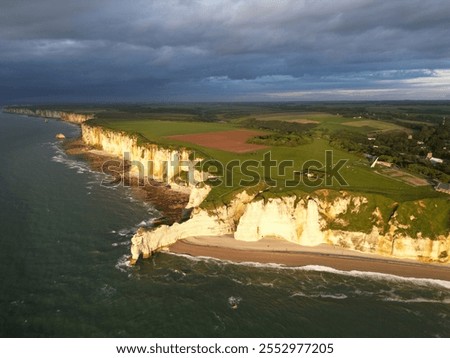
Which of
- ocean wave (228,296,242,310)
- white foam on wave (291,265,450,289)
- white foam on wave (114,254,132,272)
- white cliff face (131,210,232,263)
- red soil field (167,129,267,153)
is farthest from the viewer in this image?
red soil field (167,129,267,153)

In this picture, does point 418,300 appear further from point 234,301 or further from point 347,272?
point 234,301

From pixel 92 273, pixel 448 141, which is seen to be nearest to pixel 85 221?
pixel 92 273

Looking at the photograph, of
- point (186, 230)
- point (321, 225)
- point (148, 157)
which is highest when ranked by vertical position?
point (148, 157)

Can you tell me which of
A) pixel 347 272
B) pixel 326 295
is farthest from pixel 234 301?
pixel 347 272

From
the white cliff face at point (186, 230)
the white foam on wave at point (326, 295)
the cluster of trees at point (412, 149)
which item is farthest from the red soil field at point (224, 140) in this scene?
the white foam on wave at point (326, 295)

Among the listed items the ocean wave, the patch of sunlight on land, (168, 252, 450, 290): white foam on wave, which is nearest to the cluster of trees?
the patch of sunlight on land

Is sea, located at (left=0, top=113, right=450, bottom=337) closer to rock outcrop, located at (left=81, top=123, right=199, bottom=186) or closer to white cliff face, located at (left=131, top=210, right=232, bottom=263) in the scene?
white cliff face, located at (left=131, top=210, right=232, bottom=263)
